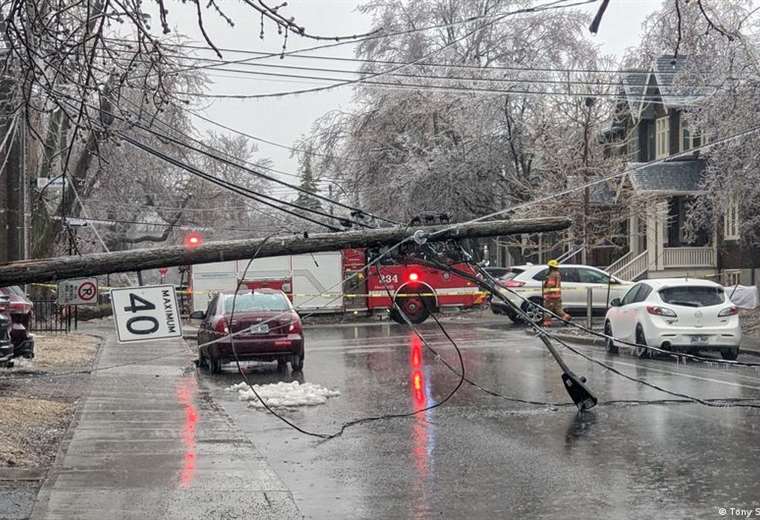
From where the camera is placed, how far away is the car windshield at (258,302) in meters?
18.3

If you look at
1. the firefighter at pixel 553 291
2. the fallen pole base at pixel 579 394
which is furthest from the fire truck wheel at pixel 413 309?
the fallen pole base at pixel 579 394

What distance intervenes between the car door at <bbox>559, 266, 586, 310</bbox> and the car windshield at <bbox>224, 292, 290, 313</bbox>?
12460 mm

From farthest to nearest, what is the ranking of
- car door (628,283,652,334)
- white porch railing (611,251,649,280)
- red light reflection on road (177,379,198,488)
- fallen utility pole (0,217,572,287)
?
white porch railing (611,251,649,280), car door (628,283,652,334), red light reflection on road (177,379,198,488), fallen utility pole (0,217,572,287)

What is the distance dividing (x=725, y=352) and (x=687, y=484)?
37.9ft

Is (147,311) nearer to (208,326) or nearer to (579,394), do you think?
(579,394)

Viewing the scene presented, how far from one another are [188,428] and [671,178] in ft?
99.0

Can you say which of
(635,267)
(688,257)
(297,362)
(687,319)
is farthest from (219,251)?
(635,267)

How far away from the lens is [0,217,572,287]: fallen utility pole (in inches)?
319

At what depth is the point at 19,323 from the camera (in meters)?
16.2

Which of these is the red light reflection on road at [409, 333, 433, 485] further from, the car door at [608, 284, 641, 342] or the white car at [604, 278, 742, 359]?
the white car at [604, 278, 742, 359]

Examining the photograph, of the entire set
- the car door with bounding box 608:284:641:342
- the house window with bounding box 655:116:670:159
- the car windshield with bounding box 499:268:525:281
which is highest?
the house window with bounding box 655:116:670:159

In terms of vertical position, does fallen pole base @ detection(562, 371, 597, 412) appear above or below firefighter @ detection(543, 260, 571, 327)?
below

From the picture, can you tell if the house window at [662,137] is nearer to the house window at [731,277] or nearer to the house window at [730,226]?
the house window at [730,226]

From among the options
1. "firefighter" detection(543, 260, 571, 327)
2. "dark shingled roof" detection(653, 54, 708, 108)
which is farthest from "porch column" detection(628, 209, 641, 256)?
"firefighter" detection(543, 260, 571, 327)
